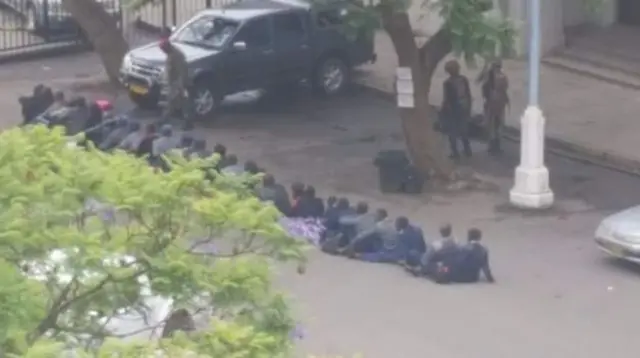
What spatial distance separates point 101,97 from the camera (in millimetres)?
28734

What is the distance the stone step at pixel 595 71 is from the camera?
1088 inches

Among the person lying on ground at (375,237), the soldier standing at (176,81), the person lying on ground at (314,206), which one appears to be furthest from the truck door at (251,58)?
the person lying on ground at (375,237)

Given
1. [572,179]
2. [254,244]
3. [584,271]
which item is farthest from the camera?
[572,179]

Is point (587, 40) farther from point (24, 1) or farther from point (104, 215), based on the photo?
point (104, 215)

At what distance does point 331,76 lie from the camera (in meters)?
28.0

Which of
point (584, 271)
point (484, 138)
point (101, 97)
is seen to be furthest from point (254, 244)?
point (101, 97)

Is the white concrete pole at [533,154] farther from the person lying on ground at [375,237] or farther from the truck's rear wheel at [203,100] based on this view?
the truck's rear wheel at [203,100]

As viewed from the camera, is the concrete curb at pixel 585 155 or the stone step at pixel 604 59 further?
the stone step at pixel 604 59

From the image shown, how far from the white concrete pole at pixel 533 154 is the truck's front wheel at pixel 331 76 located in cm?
735

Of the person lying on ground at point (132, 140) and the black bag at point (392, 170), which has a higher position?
the person lying on ground at point (132, 140)

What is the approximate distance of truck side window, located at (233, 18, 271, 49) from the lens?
2678 centimetres

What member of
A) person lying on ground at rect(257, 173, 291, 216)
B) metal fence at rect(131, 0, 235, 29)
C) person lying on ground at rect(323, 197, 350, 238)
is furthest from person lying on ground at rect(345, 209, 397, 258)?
metal fence at rect(131, 0, 235, 29)

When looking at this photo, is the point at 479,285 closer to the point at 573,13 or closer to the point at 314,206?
the point at 314,206

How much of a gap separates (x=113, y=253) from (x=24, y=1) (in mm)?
27866
